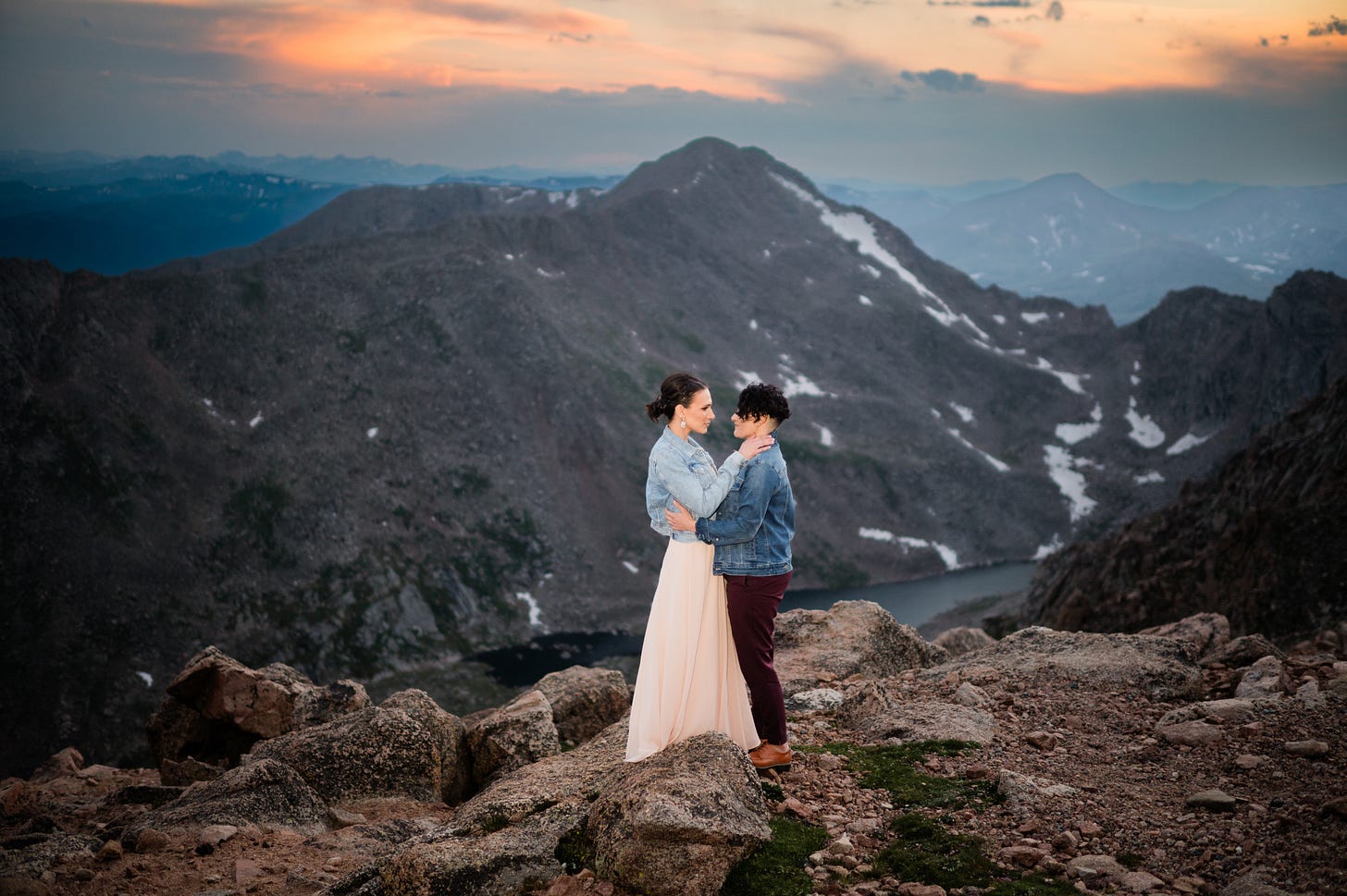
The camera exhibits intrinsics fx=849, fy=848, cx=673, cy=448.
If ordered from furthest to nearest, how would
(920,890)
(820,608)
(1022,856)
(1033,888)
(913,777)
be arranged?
(820,608) < (913,777) < (1022,856) < (920,890) < (1033,888)

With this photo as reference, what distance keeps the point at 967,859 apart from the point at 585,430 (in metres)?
174

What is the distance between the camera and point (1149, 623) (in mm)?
74375

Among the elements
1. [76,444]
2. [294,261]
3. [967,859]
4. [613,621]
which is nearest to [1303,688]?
[967,859]

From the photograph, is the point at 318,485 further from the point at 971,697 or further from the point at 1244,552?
the point at 971,697

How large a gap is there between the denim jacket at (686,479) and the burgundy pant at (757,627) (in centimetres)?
102

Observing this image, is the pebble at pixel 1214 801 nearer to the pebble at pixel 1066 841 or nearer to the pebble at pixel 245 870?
the pebble at pixel 1066 841

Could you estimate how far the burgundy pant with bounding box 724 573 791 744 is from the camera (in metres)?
11.8

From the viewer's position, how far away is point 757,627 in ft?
39.0

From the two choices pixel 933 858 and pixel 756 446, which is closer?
pixel 933 858

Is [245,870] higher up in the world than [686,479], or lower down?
lower down

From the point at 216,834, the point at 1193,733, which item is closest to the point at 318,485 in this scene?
the point at 216,834

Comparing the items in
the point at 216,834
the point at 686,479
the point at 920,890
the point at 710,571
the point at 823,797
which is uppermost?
the point at 686,479

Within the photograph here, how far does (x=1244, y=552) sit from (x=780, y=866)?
2797 inches

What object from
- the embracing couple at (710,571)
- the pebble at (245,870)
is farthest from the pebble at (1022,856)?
the pebble at (245,870)
